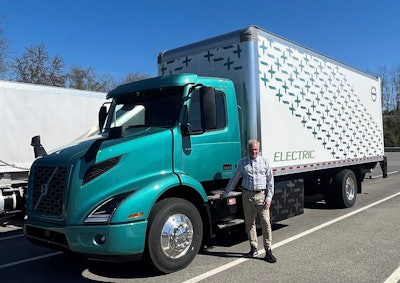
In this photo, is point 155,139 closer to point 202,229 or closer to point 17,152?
point 202,229

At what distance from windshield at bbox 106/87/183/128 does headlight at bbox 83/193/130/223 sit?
145cm

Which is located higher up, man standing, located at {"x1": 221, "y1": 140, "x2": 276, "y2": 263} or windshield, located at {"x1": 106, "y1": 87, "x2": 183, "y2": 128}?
windshield, located at {"x1": 106, "y1": 87, "x2": 183, "y2": 128}

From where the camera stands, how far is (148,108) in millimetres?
6367

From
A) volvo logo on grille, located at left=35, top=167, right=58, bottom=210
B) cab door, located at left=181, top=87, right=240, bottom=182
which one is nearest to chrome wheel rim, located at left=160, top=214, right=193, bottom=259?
cab door, located at left=181, top=87, right=240, bottom=182

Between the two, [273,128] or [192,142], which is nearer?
[192,142]

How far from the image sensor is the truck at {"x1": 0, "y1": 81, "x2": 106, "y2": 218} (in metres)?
7.99

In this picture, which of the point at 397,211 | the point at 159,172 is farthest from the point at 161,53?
the point at 397,211

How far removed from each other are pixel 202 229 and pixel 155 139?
145cm

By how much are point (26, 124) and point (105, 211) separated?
5.40m

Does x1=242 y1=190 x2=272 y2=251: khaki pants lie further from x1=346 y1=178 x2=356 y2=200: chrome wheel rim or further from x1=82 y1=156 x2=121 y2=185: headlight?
x1=346 y1=178 x2=356 y2=200: chrome wheel rim

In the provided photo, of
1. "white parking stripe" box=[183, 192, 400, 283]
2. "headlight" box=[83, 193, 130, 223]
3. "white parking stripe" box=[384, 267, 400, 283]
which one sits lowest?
Answer: "white parking stripe" box=[384, 267, 400, 283]

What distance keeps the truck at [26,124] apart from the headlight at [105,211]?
3.36m

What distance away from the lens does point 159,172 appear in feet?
18.4

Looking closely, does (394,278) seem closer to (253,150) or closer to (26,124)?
(253,150)
